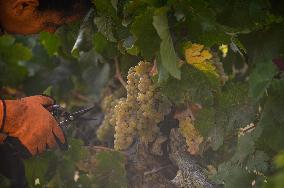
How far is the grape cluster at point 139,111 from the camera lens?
216cm

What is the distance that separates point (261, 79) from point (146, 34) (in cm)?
43

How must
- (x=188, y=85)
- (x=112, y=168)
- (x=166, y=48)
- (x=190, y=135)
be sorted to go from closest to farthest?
(x=166, y=48)
(x=188, y=85)
(x=190, y=135)
(x=112, y=168)

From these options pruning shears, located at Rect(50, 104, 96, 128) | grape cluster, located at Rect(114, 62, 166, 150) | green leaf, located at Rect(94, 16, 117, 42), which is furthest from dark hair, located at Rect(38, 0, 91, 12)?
pruning shears, located at Rect(50, 104, 96, 128)

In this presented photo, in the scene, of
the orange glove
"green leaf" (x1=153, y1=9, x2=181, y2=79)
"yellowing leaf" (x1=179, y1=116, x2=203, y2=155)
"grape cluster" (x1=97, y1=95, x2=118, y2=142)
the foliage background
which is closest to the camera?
"green leaf" (x1=153, y1=9, x2=181, y2=79)

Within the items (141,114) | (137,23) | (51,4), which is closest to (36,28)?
(51,4)

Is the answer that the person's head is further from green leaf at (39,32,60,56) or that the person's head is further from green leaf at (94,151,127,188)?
green leaf at (94,151,127,188)

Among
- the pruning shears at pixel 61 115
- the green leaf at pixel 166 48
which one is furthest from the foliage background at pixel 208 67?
the pruning shears at pixel 61 115

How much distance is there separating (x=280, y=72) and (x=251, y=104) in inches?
10.7

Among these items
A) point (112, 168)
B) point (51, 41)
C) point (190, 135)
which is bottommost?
point (112, 168)

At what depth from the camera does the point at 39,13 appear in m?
2.28

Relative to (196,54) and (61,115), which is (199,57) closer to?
(196,54)

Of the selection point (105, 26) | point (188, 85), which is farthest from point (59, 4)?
point (188, 85)

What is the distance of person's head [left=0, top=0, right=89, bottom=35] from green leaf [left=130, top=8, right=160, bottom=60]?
615mm

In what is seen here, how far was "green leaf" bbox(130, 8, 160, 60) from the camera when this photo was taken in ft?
5.53
